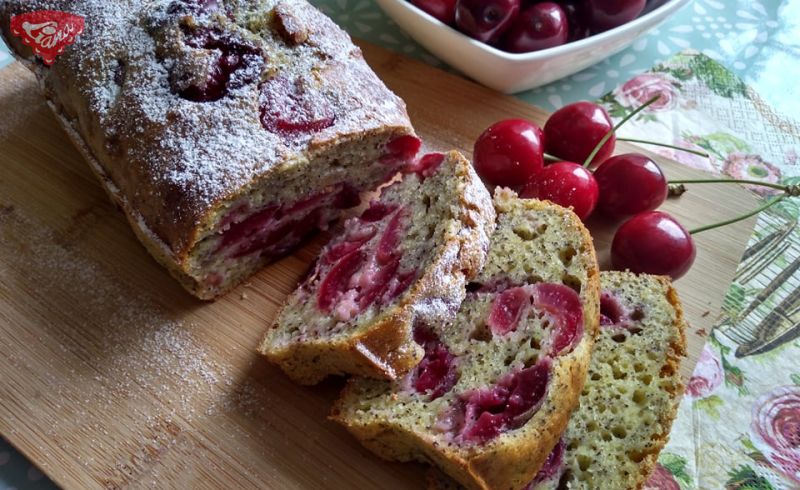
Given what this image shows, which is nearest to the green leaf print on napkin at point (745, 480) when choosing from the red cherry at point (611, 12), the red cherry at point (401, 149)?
the red cherry at point (401, 149)

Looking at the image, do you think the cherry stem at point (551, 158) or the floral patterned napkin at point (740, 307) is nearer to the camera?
the floral patterned napkin at point (740, 307)

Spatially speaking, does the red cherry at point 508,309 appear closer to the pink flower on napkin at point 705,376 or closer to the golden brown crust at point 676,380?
the golden brown crust at point 676,380

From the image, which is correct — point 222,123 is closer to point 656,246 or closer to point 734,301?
point 656,246

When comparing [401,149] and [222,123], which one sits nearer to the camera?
[222,123]

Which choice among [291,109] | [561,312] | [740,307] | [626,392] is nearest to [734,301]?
[740,307]

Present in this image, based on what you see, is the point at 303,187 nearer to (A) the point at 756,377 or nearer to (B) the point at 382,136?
(B) the point at 382,136

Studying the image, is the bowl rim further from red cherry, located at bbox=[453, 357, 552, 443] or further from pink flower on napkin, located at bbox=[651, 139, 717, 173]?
red cherry, located at bbox=[453, 357, 552, 443]
